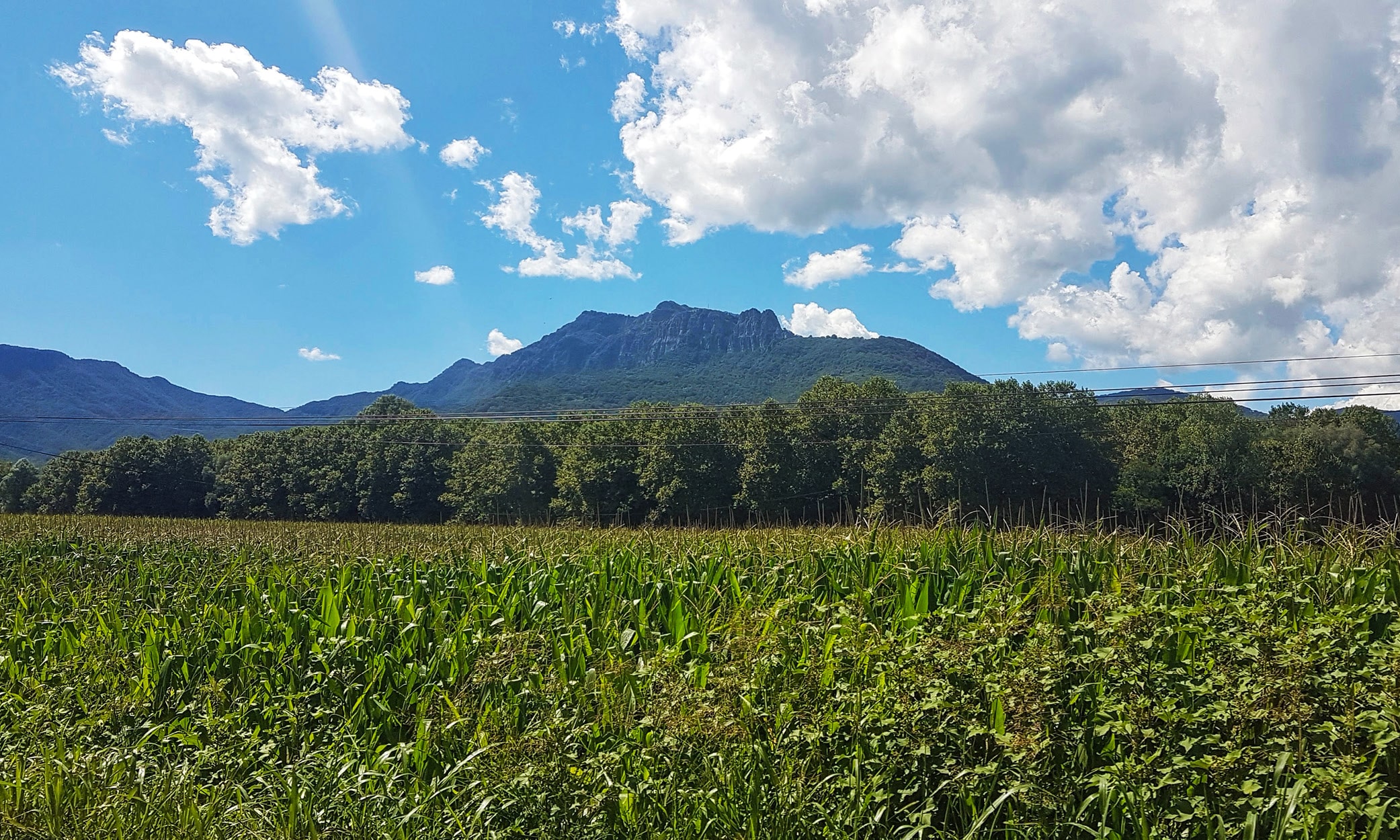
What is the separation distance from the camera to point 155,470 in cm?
6069

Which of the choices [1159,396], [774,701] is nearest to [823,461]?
[1159,396]

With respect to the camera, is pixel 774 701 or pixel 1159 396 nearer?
pixel 774 701

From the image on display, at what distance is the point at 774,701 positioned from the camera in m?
4.09


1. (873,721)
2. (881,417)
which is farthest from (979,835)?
(881,417)

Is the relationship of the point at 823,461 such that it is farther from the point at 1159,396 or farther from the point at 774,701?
the point at 774,701

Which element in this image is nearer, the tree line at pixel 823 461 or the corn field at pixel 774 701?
the corn field at pixel 774 701

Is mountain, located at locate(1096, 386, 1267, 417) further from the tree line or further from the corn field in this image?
the corn field

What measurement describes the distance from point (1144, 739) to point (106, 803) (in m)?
5.25

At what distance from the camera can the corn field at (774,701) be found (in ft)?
10.3

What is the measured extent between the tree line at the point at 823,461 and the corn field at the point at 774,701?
22.6 metres

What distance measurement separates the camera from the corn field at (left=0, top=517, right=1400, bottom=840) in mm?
3135

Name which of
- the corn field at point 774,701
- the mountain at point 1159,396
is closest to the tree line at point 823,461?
the mountain at point 1159,396

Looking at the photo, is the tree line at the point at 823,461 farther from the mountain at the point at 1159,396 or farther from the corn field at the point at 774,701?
the corn field at the point at 774,701

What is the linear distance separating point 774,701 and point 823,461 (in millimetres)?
39456
